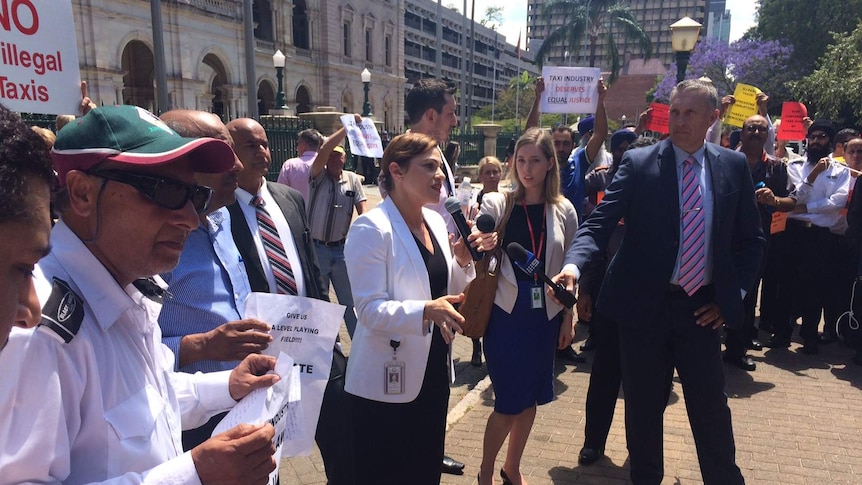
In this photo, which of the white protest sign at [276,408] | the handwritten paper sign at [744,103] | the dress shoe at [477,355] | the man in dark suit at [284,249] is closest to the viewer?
the white protest sign at [276,408]

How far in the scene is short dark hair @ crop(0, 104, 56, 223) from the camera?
97 cm

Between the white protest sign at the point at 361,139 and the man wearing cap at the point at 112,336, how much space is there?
5.66 m

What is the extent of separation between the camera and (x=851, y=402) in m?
4.87

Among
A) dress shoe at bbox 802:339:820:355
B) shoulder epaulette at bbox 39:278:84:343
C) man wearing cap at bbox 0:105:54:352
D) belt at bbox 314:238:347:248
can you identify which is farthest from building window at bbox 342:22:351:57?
man wearing cap at bbox 0:105:54:352

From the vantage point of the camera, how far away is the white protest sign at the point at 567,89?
21.7 ft

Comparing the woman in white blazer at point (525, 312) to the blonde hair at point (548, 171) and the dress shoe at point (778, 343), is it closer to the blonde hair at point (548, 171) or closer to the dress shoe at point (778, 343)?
the blonde hair at point (548, 171)

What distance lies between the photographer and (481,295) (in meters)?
3.28

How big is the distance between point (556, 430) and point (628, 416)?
3.62 ft

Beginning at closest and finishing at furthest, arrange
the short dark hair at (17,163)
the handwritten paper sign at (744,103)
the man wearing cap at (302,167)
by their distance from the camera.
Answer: the short dark hair at (17,163), the man wearing cap at (302,167), the handwritten paper sign at (744,103)

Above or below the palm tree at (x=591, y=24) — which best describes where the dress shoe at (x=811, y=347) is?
below

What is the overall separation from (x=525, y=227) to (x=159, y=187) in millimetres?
2469

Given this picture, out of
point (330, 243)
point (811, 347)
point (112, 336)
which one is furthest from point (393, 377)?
point (811, 347)

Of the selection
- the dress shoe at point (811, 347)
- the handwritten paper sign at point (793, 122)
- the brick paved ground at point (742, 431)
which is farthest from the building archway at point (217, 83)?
the dress shoe at point (811, 347)

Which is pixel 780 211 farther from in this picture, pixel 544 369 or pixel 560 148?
pixel 544 369
